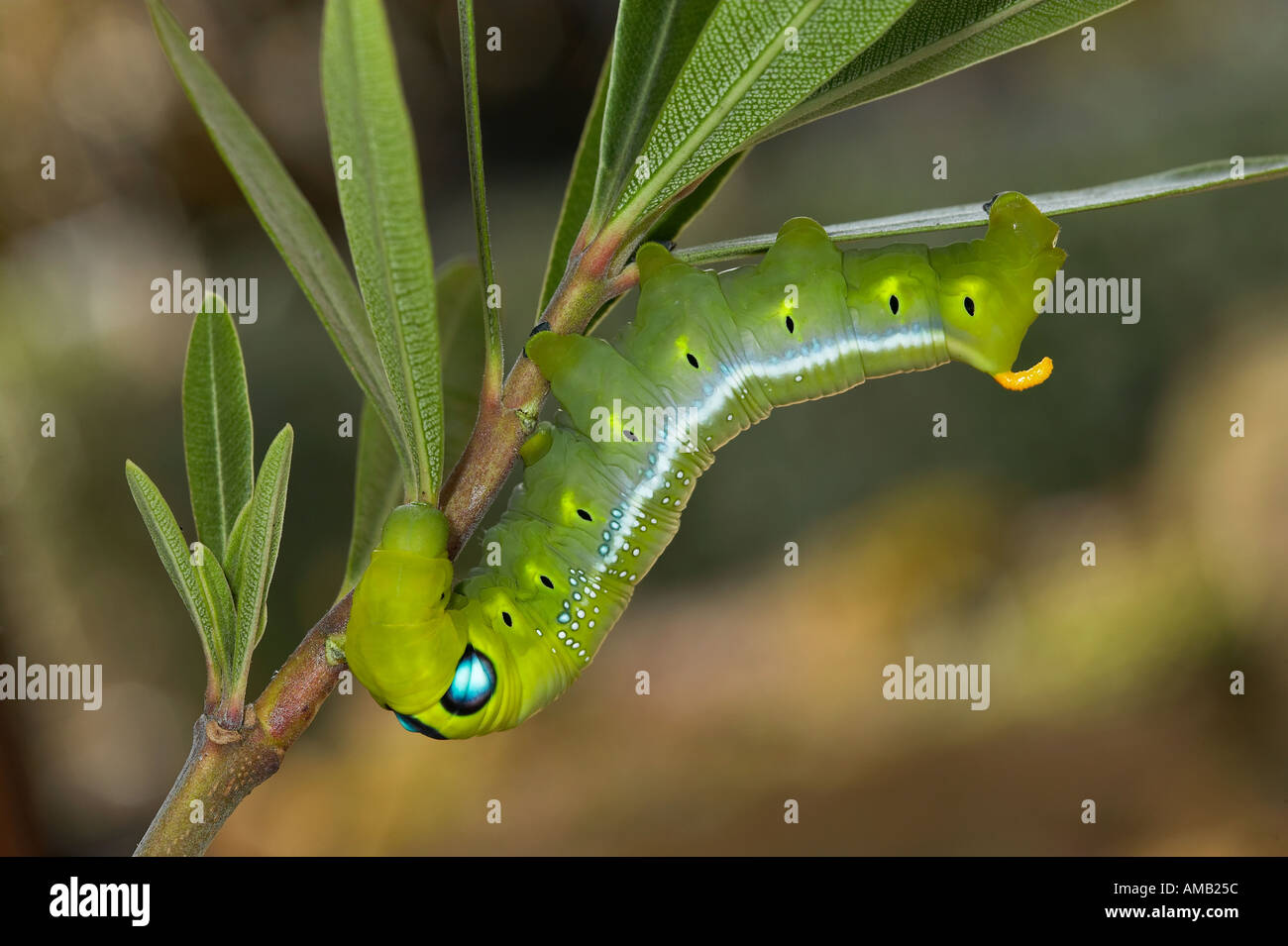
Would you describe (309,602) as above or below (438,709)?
above

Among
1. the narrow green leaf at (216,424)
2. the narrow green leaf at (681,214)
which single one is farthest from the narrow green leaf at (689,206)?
the narrow green leaf at (216,424)

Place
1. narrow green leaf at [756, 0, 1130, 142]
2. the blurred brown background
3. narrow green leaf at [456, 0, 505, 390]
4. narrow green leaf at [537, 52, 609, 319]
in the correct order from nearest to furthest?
narrow green leaf at [456, 0, 505, 390], narrow green leaf at [756, 0, 1130, 142], narrow green leaf at [537, 52, 609, 319], the blurred brown background

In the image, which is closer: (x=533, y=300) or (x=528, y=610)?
(x=528, y=610)

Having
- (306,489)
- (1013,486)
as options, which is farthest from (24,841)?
(1013,486)

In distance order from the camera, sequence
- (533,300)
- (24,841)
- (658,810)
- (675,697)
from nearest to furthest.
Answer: (24,841), (658,810), (675,697), (533,300)

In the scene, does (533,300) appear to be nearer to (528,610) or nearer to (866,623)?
(866,623)

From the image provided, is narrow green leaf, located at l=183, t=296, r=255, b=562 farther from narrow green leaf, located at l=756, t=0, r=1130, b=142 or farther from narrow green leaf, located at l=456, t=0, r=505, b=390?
narrow green leaf, located at l=756, t=0, r=1130, b=142

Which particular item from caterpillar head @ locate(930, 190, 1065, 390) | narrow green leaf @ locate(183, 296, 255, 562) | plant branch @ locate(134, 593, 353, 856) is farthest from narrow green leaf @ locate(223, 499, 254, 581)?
caterpillar head @ locate(930, 190, 1065, 390)
